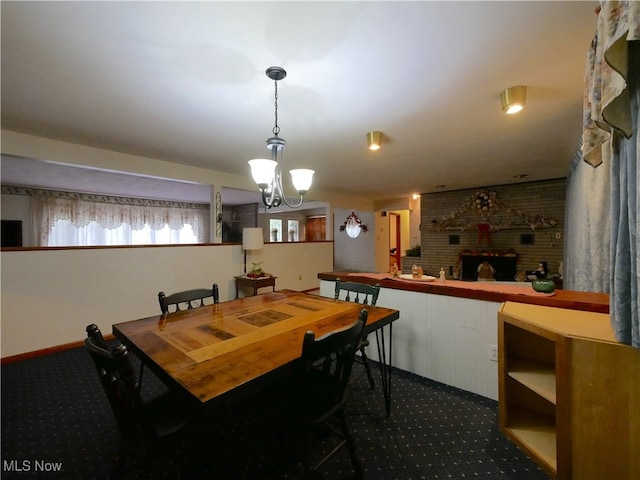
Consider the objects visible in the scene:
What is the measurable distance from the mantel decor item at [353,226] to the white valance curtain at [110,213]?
409 centimetres

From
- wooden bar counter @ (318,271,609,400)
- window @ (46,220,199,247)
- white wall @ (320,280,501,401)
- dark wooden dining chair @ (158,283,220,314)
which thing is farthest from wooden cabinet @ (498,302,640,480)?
window @ (46,220,199,247)

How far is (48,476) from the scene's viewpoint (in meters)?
1.41

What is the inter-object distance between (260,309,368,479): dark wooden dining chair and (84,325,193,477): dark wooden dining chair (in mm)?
432

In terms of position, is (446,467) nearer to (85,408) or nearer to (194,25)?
(85,408)

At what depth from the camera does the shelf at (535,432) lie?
4.25ft

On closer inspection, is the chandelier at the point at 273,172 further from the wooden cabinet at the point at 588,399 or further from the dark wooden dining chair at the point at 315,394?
the wooden cabinet at the point at 588,399

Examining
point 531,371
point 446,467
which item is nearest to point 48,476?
point 446,467

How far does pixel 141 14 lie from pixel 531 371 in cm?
262

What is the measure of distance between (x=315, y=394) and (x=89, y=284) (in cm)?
312

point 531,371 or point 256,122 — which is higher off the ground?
point 256,122

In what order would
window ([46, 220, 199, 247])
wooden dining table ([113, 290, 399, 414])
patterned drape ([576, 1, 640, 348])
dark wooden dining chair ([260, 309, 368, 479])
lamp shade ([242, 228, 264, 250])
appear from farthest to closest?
window ([46, 220, 199, 247])
lamp shade ([242, 228, 264, 250])
dark wooden dining chair ([260, 309, 368, 479])
wooden dining table ([113, 290, 399, 414])
patterned drape ([576, 1, 640, 348])

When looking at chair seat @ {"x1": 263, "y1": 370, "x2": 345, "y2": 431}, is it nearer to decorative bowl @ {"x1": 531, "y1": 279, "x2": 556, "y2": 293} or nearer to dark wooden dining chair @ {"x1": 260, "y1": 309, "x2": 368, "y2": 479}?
dark wooden dining chair @ {"x1": 260, "y1": 309, "x2": 368, "y2": 479}

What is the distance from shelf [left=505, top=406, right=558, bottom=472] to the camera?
4.25ft


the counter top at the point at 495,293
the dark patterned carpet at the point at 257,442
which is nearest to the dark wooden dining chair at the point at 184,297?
the dark patterned carpet at the point at 257,442
